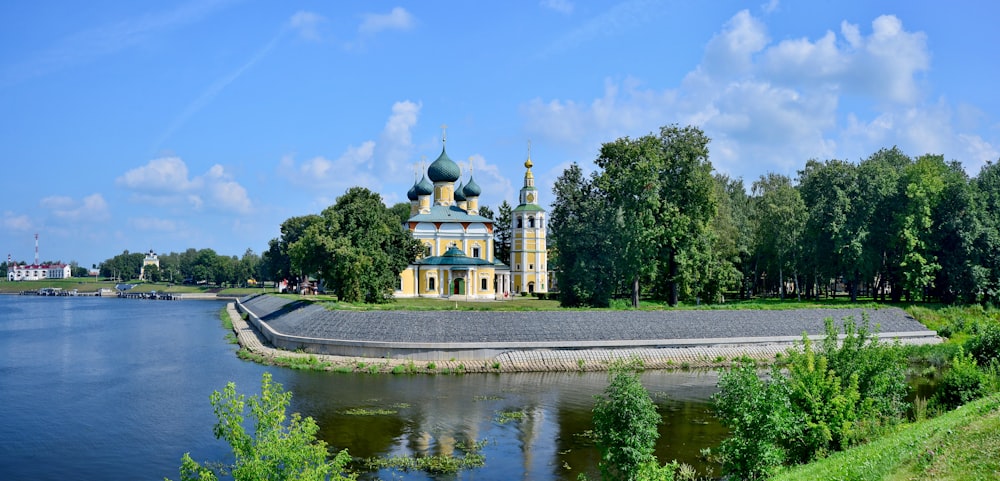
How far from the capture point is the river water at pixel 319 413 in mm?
21859

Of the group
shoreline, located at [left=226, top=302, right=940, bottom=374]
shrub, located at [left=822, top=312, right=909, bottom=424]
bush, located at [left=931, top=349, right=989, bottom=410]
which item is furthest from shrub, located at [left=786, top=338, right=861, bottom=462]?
shoreline, located at [left=226, top=302, right=940, bottom=374]

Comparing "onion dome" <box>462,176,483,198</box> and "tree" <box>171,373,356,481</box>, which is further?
"onion dome" <box>462,176,483,198</box>

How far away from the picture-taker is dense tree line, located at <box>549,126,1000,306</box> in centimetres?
4888

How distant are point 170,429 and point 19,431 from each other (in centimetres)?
480

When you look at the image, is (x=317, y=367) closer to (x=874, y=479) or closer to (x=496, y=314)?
(x=496, y=314)

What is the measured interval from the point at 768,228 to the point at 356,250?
33586mm

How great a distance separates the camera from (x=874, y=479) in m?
13.0

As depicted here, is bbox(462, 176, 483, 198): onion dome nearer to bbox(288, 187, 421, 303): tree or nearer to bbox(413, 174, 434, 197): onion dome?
bbox(413, 174, 434, 197): onion dome

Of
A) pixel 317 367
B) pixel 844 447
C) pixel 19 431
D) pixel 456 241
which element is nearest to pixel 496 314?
pixel 317 367

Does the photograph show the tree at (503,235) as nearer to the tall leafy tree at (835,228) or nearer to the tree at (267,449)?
the tall leafy tree at (835,228)

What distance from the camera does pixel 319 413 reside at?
2722 cm

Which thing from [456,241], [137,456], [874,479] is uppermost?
[456,241]

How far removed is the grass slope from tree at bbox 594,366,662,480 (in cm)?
250

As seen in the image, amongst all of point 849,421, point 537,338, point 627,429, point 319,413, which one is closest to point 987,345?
point 849,421
